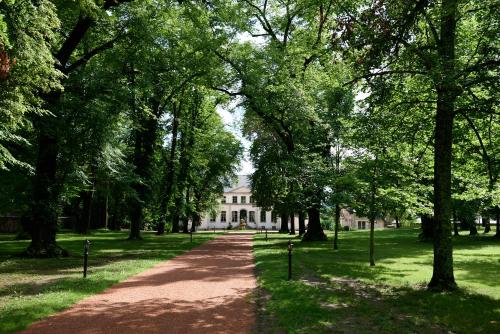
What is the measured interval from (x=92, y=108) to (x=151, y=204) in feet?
54.9

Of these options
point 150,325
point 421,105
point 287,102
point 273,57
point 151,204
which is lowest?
point 150,325

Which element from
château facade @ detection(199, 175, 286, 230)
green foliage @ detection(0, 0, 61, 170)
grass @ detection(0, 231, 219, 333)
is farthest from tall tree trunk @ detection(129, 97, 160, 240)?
château facade @ detection(199, 175, 286, 230)

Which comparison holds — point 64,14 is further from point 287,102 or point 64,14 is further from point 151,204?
point 151,204

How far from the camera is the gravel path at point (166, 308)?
700 centimetres

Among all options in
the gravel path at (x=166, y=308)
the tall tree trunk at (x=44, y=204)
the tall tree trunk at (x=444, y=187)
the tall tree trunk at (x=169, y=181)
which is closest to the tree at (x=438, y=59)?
the tall tree trunk at (x=444, y=187)

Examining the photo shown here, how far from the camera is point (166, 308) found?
847 centimetres

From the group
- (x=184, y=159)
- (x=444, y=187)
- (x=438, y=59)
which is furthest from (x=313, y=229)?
(x=438, y=59)

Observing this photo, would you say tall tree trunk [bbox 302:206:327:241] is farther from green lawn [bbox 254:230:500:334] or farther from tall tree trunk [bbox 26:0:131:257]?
tall tree trunk [bbox 26:0:131:257]

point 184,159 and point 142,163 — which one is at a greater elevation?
point 184,159

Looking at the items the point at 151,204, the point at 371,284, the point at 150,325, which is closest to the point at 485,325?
the point at 371,284

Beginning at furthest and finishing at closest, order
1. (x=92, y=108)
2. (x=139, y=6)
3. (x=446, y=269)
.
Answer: (x=139, y=6), (x=92, y=108), (x=446, y=269)

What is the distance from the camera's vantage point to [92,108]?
1680cm

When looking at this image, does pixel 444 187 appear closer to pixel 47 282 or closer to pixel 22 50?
pixel 22 50

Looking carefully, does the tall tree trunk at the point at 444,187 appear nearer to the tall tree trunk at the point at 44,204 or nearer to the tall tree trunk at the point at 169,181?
the tall tree trunk at the point at 44,204
